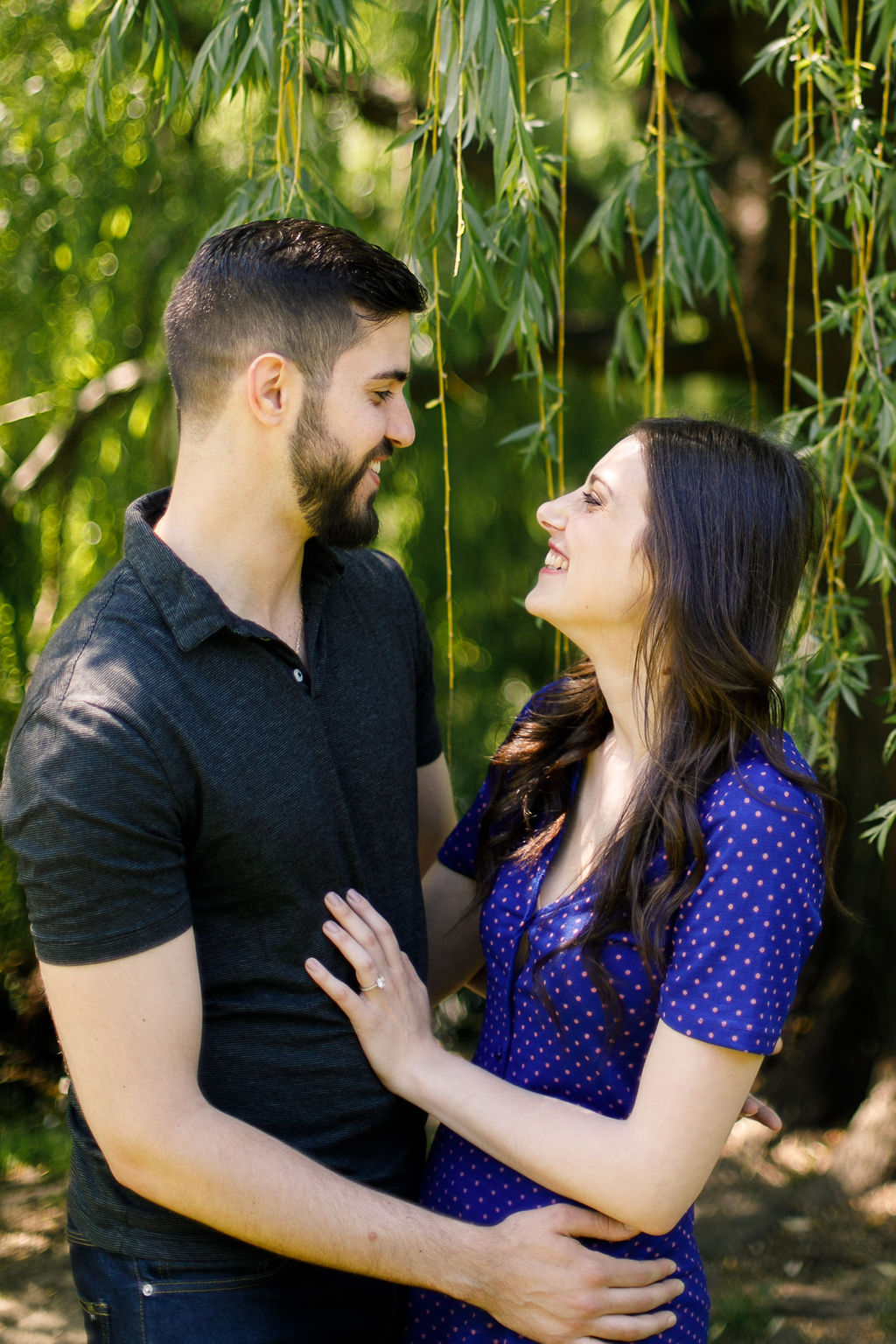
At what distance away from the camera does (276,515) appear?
5.24 ft

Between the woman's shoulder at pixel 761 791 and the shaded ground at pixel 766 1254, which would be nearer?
the woman's shoulder at pixel 761 791

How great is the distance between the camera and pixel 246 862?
1467 mm

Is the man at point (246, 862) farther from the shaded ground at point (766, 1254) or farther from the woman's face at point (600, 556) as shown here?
the shaded ground at point (766, 1254)

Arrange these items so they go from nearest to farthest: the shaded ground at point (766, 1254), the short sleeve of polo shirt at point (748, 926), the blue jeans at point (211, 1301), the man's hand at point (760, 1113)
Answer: the short sleeve of polo shirt at point (748, 926), the blue jeans at point (211, 1301), the man's hand at point (760, 1113), the shaded ground at point (766, 1254)

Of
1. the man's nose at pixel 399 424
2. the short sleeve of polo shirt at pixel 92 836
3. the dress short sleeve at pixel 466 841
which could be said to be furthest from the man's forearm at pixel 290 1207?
the man's nose at pixel 399 424

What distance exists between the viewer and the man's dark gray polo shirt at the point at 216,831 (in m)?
1.33

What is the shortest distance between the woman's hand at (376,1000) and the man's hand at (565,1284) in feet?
0.70

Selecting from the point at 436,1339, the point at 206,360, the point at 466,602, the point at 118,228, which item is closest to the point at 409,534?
the point at 466,602

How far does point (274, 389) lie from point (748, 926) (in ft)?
2.73

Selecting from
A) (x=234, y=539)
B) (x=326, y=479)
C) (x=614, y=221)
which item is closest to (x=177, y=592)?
(x=234, y=539)

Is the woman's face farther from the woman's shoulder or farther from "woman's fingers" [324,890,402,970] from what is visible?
"woman's fingers" [324,890,402,970]

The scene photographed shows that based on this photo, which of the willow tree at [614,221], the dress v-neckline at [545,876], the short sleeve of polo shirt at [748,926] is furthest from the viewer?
the willow tree at [614,221]

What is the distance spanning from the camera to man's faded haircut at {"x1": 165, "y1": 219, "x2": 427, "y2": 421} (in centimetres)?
156

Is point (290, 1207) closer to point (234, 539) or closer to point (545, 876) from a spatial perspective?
point (545, 876)
